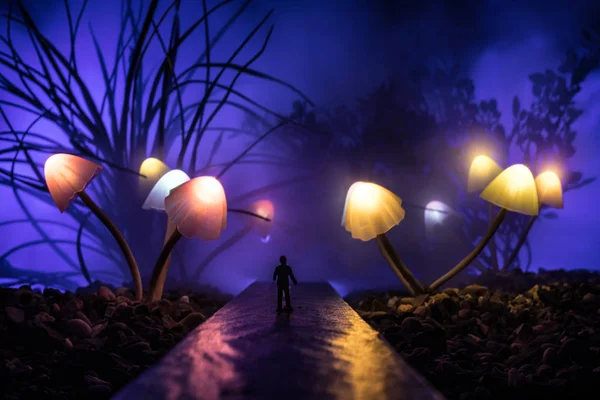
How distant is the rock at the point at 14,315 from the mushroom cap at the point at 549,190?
279 cm

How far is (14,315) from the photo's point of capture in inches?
63.2

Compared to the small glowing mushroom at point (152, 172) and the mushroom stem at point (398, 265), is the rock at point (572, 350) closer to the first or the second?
the mushroom stem at point (398, 265)

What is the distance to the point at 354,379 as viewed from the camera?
2.89ft

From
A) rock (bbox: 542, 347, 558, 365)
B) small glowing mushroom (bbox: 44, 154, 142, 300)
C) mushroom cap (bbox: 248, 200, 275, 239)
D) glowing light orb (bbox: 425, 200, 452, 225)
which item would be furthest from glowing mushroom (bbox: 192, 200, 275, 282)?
A: rock (bbox: 542, 347, 558, 365)

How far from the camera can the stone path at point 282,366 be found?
2.66 feet

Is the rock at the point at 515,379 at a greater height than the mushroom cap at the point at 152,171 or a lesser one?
lesser

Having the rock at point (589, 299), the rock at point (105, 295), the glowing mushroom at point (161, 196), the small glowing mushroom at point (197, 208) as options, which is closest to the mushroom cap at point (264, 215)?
the glowing mushroom at point (161, 196)

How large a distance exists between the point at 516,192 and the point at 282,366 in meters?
1.63

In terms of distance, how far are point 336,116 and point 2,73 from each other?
8.28ft

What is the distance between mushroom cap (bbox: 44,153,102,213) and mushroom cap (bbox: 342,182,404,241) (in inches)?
47.8

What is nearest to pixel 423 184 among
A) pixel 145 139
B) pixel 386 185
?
pixel 386 185

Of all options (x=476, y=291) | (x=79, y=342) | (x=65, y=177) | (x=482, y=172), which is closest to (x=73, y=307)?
(x=79, y=342)

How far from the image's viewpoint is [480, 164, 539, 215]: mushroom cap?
2.12m

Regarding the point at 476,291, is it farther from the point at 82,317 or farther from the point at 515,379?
the point at 82,317
